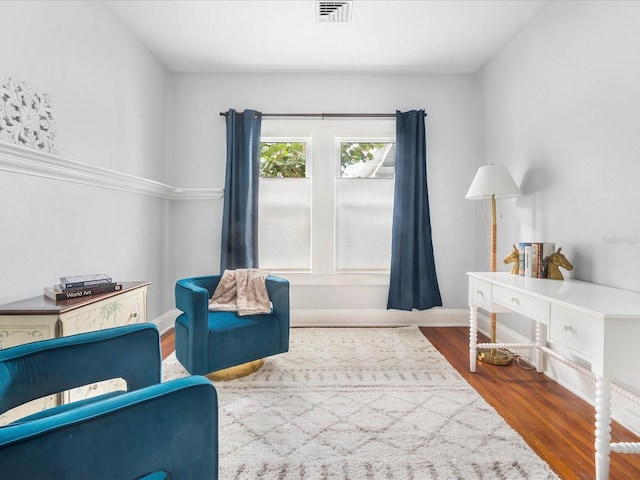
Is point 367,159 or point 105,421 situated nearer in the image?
point 105,421

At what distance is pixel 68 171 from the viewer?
2.10m

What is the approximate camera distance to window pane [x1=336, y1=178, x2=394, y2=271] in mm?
3734

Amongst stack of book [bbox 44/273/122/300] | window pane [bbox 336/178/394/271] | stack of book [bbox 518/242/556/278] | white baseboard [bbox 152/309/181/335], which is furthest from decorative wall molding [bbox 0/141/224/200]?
stack of book [bbox 518/242/556/278]

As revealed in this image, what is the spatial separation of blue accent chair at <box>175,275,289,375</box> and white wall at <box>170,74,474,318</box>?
1.19m

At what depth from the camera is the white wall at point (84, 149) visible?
1.79 meters

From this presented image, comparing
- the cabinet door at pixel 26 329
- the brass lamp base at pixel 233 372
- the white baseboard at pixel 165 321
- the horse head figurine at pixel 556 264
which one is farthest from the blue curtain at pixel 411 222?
the cabinet door at pixel 26 329

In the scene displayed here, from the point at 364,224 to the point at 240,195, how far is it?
1.35m

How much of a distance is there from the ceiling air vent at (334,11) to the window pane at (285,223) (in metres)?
1.50

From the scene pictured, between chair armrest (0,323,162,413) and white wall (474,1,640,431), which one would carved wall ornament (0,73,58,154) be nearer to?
chair armrest (0,323,162,413)

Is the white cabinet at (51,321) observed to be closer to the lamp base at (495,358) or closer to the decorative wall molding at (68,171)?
the decorative wall molding at (68,171)

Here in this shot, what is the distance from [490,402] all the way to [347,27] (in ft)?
9.66

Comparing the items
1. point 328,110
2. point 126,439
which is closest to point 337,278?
point 328,110

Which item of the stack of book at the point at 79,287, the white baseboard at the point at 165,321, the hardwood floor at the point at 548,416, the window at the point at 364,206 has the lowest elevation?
the hardwood floor at the point at 548,416

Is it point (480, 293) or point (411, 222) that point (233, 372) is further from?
point (411, 222)
